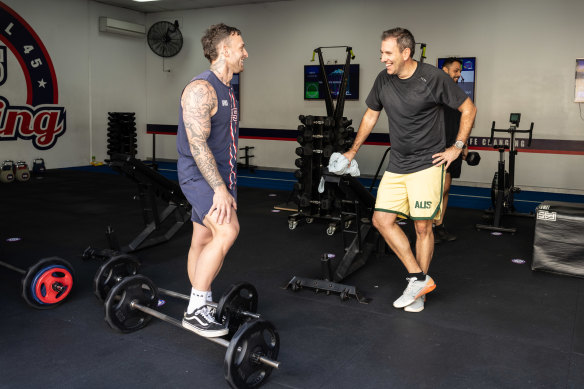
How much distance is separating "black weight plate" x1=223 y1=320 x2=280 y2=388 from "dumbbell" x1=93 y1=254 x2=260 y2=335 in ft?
0.86

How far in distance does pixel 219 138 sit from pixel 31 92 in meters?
7.42

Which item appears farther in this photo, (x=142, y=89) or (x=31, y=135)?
(x=142, y=89)

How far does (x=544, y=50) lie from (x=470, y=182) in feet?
6.58

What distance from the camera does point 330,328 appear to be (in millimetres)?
2598

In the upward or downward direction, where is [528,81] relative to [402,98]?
upward

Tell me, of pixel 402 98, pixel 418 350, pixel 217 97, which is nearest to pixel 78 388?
pixel 217 97

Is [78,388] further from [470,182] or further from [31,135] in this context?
[31,135]

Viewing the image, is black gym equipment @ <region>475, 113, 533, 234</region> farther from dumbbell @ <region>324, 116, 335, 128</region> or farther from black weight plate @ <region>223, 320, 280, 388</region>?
black weight plate @ <region>223, 320, 280, 388</region>

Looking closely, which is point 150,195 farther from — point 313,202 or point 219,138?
point 219,138

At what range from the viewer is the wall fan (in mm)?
9539

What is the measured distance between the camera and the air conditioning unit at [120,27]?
9305 millimetres

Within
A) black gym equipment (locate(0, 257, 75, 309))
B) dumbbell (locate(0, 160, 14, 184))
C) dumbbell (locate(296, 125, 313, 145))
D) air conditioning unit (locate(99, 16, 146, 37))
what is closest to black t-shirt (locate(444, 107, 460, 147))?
Result: dumbbell (locate(296, 125, 313, 145))

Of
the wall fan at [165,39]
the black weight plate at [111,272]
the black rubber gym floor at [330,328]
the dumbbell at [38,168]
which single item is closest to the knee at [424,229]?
the black rubber gym floor at [330,328]

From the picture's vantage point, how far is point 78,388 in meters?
1.99
